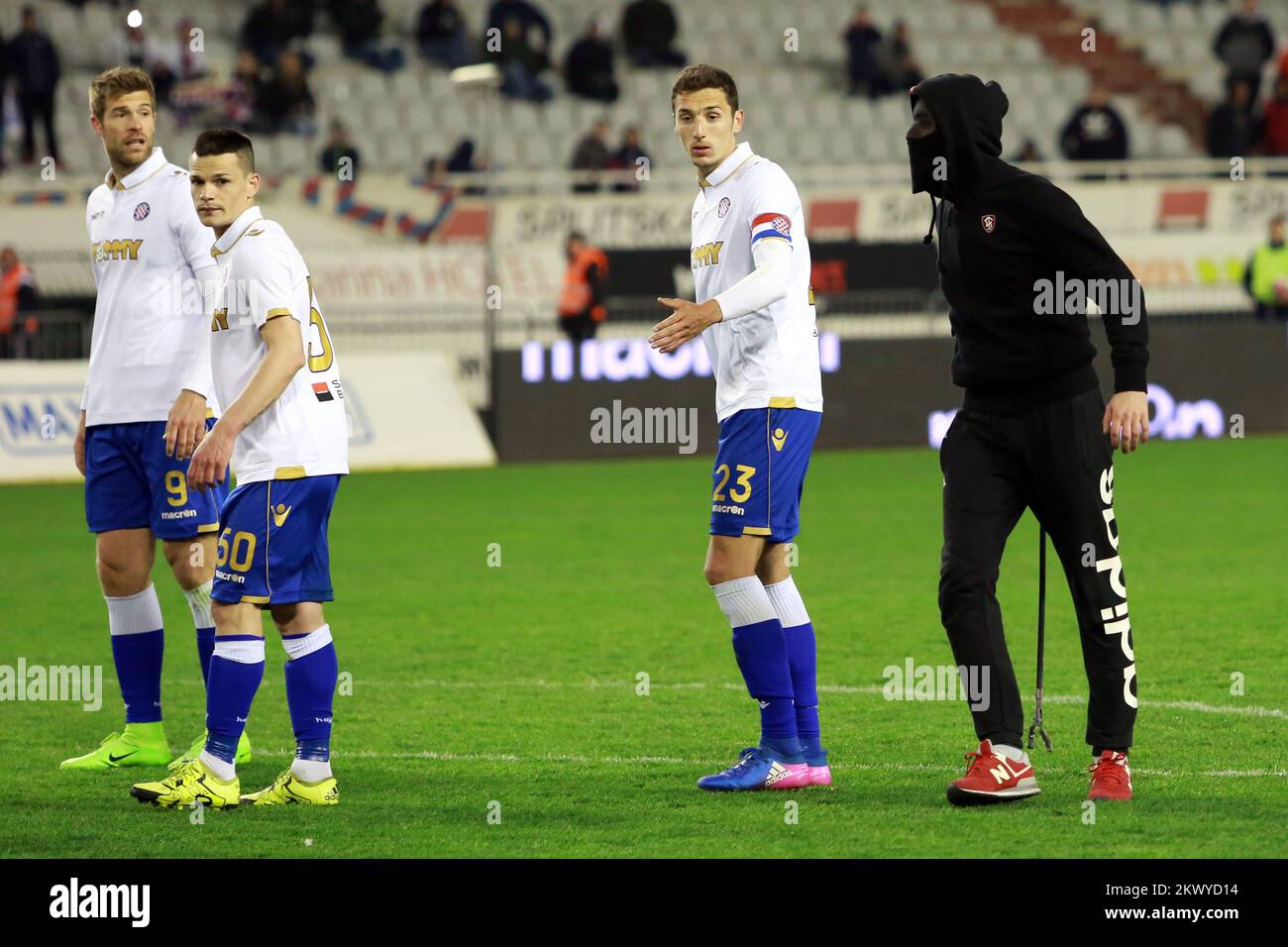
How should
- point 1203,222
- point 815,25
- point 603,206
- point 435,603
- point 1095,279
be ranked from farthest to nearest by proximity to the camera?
point 815,25
point 1203,222
point 603,206
point 435,603
point 1095,279

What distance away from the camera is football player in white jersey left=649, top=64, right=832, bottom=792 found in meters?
6.04

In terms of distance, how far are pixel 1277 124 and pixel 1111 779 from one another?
828 inches

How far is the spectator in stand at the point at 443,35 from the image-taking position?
2464cm

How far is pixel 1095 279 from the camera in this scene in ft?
18.1

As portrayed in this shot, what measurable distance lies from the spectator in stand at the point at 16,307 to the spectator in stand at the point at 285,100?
4368 millimetres

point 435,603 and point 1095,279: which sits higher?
point 1095,279

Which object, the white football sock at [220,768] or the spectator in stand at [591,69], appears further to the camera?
the spectator in stand at [591,69]

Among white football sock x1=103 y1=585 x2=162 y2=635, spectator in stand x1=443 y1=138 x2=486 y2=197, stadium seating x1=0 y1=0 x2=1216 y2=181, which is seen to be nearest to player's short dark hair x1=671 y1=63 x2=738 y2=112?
white football sock x1=103 y1=585 x2=162 y2=635

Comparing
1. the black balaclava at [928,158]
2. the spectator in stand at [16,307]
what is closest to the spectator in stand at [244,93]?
the spectator in stand at [16,307]

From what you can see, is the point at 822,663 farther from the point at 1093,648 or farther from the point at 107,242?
the point at 107,242

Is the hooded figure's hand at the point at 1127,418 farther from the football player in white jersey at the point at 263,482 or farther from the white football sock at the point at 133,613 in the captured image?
the white football sock at the point at 133,613

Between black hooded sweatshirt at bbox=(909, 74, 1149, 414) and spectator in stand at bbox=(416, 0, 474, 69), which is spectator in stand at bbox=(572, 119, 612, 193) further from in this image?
black hooded sweatshirt at bbox=(909, 74, 1149, 414)

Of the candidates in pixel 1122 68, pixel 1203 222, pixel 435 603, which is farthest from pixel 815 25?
pixel 435 603
